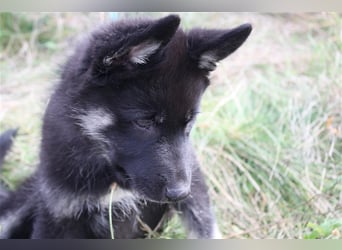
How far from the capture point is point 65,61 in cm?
253

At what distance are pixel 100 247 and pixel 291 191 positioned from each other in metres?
1.05

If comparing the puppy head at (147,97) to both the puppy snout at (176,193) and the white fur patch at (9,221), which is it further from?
the white fur patch at (9,221)

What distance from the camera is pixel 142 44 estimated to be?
6.59 feet

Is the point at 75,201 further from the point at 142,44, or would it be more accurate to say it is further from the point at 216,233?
the point at 142,44

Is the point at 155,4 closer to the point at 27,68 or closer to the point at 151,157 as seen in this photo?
the point at 151,157

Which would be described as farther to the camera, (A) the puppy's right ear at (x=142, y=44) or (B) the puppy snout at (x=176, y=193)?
(B) the puppy snout at (x=176, y=193)

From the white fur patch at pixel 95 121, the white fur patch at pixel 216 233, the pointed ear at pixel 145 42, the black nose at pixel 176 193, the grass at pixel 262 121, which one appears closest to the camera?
the pointed ear at pixel 145 42

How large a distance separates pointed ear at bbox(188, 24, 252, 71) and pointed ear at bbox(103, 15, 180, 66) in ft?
0.70

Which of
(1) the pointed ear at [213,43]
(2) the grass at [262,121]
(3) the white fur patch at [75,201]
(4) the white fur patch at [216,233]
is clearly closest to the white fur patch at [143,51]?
(1) the pointed ear at [213,43]

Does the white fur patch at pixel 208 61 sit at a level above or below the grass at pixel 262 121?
above

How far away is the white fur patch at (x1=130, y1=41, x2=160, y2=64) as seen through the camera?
79.7 inches

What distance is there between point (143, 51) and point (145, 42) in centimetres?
6

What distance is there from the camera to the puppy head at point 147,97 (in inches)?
82.5

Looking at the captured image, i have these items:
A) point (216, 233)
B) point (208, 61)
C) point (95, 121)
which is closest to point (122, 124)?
point (95, 121)
